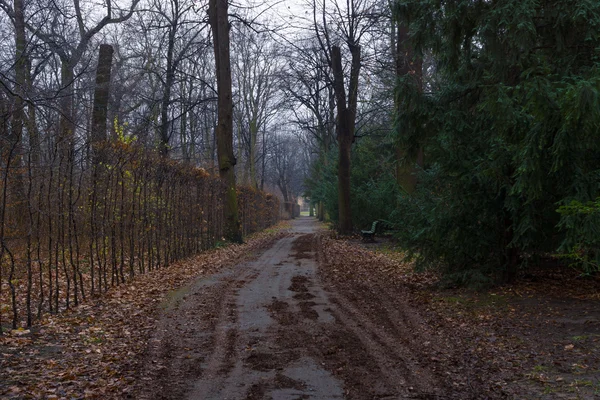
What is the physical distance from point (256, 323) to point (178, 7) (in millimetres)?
22268

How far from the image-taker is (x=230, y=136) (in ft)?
72.7

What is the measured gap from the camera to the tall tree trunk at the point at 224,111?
72.0ft

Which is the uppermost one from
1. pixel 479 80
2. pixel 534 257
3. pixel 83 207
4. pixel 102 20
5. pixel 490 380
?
pixel 102 20

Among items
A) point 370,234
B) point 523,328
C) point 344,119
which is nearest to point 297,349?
point 523,328

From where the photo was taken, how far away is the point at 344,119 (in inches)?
1035

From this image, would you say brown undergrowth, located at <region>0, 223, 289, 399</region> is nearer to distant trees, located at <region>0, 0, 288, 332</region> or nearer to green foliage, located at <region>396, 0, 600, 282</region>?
distant trees, located at <region>0, 0, 288, 332</region>

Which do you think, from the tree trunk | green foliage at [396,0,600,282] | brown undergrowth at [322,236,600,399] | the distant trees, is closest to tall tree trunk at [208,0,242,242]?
the distant trees

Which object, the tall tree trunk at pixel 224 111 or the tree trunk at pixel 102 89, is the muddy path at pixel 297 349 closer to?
the tree trunk at pixel 102 89

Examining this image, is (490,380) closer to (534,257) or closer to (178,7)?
(534,257)

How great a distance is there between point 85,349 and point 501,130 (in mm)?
6638

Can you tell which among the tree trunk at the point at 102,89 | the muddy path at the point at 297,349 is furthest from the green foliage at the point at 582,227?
the tree trunk at the point at 102,89

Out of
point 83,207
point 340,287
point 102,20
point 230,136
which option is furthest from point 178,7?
point 340,287

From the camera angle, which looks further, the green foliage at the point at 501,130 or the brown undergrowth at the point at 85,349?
the green foliage at the point at 501,130

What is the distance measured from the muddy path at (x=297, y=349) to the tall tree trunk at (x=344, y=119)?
15.7 meters
